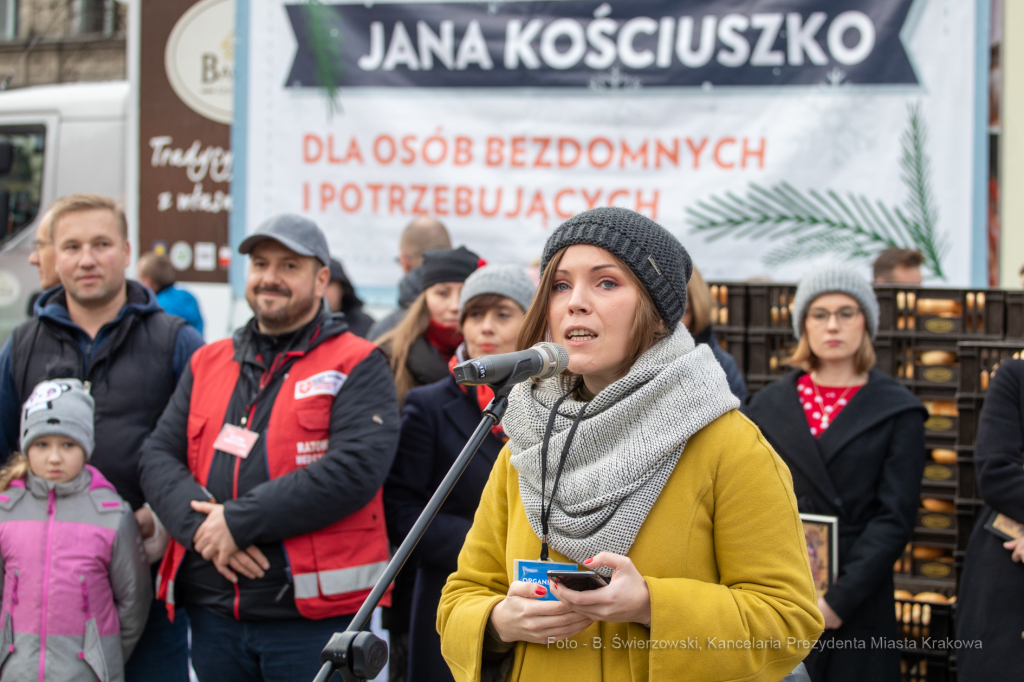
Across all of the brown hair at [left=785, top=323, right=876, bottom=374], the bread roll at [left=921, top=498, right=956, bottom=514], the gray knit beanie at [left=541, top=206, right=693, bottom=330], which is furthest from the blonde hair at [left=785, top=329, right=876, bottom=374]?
the gray knit beanie at [left=541, top=206, right=693, bottom=330]

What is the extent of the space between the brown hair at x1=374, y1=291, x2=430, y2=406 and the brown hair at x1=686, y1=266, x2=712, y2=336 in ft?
3.82


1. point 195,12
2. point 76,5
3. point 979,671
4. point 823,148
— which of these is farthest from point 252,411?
point 76,5

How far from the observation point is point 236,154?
6.50 meters

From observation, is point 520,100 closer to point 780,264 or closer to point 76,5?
point 780,264

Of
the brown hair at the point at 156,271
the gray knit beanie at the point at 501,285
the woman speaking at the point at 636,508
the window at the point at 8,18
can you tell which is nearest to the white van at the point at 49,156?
the brown hair at the point at 156,271

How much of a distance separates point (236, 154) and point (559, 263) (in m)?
5.24

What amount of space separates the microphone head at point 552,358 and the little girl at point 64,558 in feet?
6.87

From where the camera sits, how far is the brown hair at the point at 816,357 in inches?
142

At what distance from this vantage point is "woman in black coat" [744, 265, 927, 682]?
323 centimetres

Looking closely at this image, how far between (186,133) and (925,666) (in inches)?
244

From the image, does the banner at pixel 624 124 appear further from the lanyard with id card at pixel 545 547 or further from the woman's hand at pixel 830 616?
the lanyard with id card at pixel 545 547

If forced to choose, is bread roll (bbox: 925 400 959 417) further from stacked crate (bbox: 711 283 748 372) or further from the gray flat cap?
the gray flat cap

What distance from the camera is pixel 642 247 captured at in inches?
69.5

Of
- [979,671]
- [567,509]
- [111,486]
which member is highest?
[567,509]
